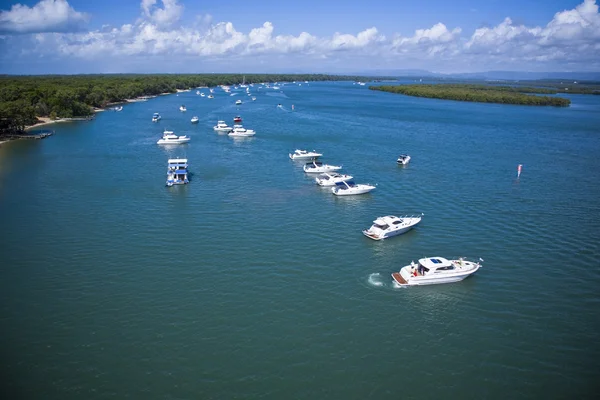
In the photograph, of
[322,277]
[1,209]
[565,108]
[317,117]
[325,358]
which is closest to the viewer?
→ [325,358]

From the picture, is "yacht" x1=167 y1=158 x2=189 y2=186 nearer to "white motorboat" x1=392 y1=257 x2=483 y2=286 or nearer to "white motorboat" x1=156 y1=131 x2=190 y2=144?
"white motorboat" x1=156 y1=131 x2=190 y2=144

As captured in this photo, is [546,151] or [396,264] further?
[546,151]

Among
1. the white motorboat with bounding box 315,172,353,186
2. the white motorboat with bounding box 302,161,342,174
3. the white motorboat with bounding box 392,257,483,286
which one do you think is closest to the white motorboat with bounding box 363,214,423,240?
the white motorboat with bounding box 392,257,483,286

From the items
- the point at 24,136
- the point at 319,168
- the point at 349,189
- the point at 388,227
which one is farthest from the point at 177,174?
the point at 24,136

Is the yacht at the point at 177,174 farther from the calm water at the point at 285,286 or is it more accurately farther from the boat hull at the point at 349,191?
the boat hull at the point at 349,191

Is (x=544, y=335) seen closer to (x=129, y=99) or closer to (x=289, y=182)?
(x=289, y=182)

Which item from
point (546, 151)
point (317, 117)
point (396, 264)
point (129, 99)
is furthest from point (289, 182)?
point (129, 99)

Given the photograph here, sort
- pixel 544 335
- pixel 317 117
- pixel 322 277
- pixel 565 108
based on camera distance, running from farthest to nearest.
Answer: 1. pixel 565 108
2. pixel 317 117
3. pixel 322 277
4. pixel 544 335
